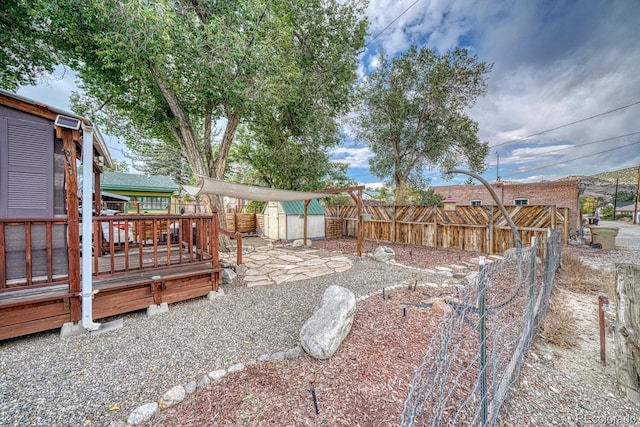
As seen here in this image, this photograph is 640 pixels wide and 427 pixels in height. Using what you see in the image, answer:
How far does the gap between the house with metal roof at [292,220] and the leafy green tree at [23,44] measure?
25.2 ft

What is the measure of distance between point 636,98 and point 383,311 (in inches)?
586

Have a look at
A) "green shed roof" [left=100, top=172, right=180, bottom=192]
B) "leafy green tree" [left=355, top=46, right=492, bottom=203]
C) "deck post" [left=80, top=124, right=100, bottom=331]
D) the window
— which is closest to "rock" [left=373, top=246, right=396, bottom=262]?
"deck post" [left=80, top=124, right=100, bottom=331]

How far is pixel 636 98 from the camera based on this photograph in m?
9.55

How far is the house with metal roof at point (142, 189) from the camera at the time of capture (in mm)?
11531

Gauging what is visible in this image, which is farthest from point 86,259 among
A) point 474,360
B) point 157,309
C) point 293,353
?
point 474,360

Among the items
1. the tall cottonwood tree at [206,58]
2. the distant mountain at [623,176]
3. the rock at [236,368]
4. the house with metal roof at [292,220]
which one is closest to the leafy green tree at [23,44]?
the tall cottonwood tree at [206,58]

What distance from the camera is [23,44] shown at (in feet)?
17.4

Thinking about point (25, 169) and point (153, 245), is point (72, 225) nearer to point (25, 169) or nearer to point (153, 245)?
point (25, 169)

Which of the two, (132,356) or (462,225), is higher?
(462,225)

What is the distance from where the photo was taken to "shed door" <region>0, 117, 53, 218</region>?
286cm

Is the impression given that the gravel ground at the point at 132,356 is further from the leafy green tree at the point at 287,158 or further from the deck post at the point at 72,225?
the leafy green tree at the point at 287,158

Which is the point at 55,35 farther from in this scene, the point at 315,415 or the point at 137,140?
the point at 315,415

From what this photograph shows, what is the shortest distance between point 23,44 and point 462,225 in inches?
493

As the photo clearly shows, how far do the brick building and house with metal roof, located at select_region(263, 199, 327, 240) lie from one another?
8.73m
